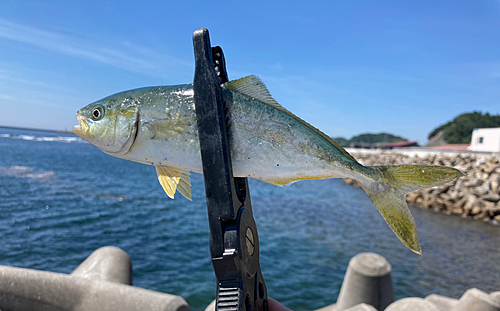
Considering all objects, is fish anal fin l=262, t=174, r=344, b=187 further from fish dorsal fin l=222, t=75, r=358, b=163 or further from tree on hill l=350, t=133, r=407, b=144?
tree on hill l=350, t=133, r=407, b=144

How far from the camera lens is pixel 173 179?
1692mm

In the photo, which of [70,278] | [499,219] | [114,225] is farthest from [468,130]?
[70,278]

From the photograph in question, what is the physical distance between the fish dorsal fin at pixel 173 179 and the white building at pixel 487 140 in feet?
160

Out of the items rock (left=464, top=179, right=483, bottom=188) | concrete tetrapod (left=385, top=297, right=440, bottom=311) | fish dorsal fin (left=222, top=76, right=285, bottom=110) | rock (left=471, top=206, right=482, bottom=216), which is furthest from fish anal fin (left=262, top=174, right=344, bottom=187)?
rock (left=464, top=179, right=483, bottom=188)

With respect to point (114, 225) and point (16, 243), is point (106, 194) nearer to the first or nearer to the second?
point (114, 225)

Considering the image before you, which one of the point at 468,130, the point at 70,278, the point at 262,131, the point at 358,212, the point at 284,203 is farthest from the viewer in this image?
the point at 468,130

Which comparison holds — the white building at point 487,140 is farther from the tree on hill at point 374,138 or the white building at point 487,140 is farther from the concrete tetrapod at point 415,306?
the tree on hill at point 374,138

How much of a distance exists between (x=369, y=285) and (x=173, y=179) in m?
7.65

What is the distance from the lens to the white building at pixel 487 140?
1622 inches

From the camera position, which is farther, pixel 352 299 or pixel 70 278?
pixel 352 299

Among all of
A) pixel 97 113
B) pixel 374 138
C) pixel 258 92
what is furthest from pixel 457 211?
pixel 374 138

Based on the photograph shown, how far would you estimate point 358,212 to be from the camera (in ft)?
80.2

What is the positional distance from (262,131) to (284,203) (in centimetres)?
2593

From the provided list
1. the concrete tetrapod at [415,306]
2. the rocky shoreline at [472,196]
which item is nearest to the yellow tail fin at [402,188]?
the concrete tetrapod at [415,306]
